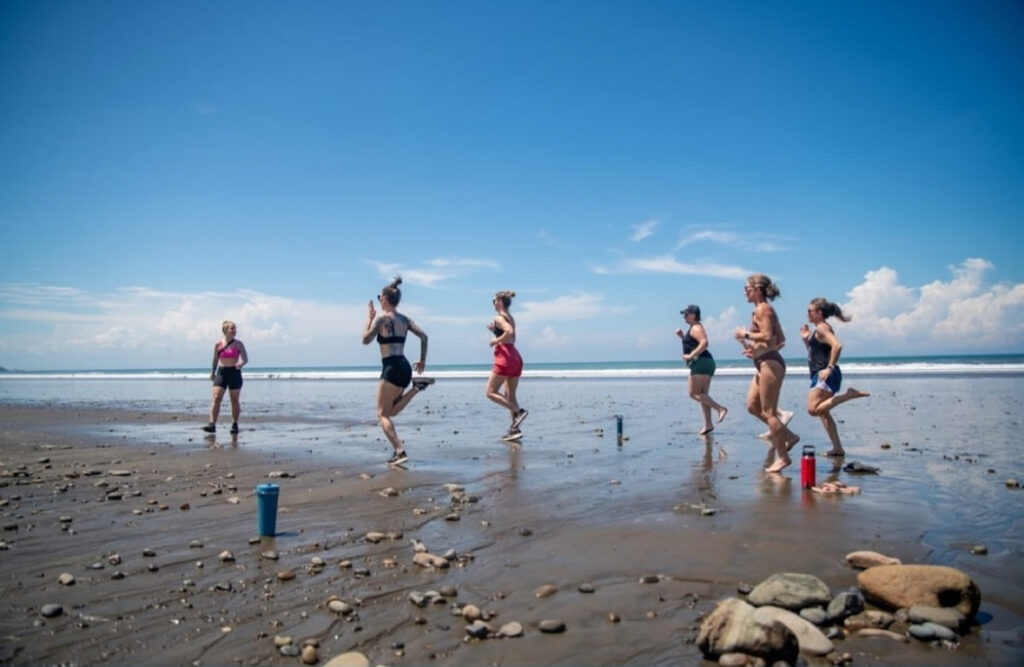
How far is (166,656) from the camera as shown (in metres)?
3.70

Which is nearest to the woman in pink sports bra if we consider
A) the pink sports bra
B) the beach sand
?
the pink sports bra

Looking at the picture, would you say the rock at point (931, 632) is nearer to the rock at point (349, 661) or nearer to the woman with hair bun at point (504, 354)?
the rock at point (349, 661)

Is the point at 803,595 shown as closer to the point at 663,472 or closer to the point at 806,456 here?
the point at 806,456

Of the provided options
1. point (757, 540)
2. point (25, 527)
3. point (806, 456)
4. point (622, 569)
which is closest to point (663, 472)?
point (806, 456)

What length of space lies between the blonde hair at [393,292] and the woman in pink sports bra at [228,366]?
6548mm

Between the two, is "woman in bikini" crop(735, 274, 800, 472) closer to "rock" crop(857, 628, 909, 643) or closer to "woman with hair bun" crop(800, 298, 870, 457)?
"woman with hair bun" crop(800, 298, 870, 457)

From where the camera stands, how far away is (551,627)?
400cm

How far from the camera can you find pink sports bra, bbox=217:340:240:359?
15.1 metres

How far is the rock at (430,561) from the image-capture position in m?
5.13

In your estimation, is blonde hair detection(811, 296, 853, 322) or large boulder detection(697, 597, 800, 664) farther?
blonde hair detection(811, 296, 853, 322)

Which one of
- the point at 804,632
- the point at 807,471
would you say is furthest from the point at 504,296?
the point at 804,632

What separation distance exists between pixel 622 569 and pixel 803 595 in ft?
4.66

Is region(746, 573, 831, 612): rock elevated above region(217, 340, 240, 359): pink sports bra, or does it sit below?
below

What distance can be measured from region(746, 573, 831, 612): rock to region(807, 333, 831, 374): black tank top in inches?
263
